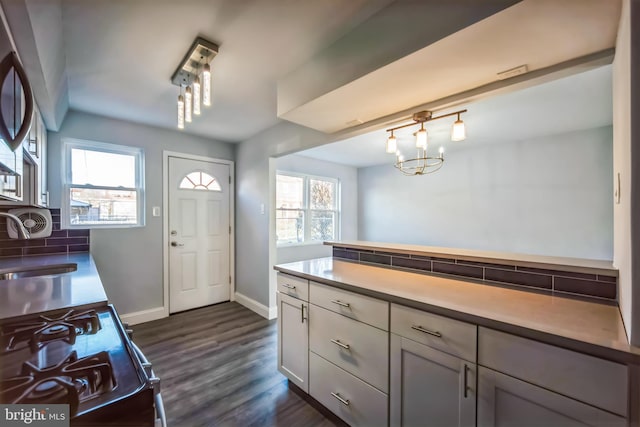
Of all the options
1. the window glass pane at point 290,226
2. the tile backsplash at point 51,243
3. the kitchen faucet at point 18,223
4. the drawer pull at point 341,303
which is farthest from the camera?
the window glass pane at point 290,226

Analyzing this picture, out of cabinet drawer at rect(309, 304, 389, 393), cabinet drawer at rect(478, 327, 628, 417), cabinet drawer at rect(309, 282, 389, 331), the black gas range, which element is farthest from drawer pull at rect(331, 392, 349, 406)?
the black gas range

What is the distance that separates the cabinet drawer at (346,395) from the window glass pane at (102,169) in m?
2.96

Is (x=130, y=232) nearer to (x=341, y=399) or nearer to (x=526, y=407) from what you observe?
(x=341, y=399)

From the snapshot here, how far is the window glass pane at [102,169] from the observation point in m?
2.91

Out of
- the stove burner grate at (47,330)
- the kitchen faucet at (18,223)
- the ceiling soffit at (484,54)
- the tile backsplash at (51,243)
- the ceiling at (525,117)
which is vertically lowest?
the stove burner grate at (47,330)

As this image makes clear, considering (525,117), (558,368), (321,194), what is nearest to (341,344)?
(558,368)

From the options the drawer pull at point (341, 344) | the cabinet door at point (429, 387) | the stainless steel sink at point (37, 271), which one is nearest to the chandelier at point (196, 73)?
the stainless steel sink at point (37, 271)

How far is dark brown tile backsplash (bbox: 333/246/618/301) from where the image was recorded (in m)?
1.30

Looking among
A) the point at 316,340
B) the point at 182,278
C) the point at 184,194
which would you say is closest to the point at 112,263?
the point at 182,278

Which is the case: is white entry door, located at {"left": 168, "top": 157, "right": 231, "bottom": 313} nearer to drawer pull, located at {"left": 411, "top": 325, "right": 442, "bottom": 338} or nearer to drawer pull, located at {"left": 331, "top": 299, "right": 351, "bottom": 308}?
drawer pull, located at {"left": 331, "top": 299, "right": 351, "bottom": 308}

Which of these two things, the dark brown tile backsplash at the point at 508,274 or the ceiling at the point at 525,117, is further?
the ceiling at the point at 525,117

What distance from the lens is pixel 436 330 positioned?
4.00ft

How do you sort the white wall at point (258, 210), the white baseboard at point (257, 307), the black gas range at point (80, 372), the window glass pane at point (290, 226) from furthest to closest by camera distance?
the window glass pane at point (290, 226), the white baseboard at point (257, 307), the white wall at point (258, 210), the black gas range at point (80, 372)

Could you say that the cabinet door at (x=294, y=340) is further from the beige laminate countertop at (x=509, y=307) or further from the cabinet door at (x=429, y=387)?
the cabinet door at (x=429, y=387)
